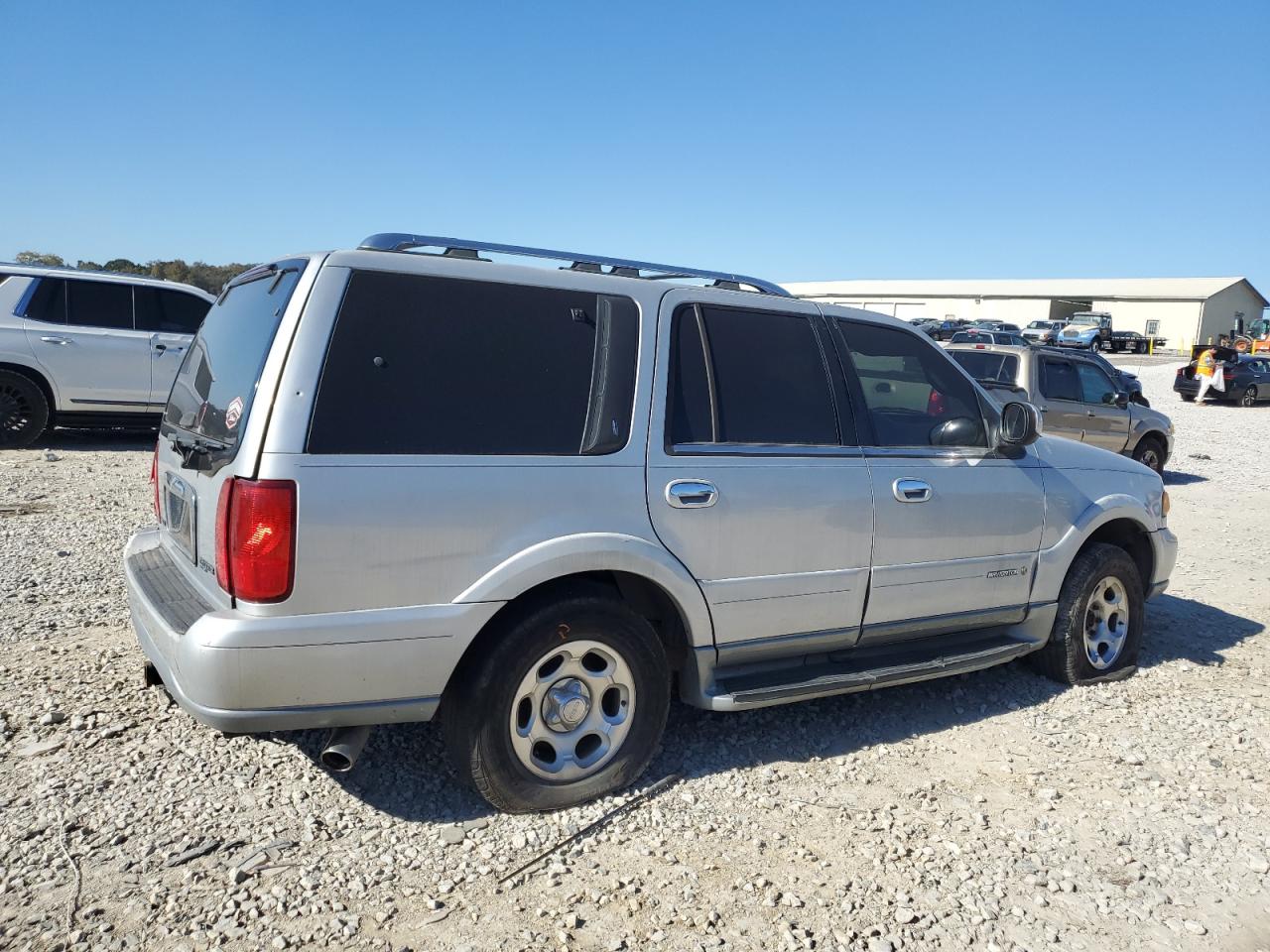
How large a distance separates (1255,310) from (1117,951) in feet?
301

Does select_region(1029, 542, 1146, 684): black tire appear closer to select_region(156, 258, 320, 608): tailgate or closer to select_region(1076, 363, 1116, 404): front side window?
select_region(156, 258, 320, 608): tailgate

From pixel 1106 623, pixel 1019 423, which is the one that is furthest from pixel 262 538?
pixel 1106 623

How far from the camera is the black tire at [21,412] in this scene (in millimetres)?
10750

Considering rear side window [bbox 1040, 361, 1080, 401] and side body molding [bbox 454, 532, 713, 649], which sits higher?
rear side window [bbox 1040, 361, 1080, 401]

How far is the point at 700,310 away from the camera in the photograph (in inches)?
155

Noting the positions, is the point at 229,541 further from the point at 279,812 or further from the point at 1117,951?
the point at 1117,951

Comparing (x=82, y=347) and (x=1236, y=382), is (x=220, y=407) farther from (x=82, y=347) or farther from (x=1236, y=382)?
(x=1236, y=382)

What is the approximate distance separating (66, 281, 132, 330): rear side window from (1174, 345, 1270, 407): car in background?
91.5ft

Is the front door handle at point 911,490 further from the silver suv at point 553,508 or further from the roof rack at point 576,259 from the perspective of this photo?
the roof rack at point 576,259

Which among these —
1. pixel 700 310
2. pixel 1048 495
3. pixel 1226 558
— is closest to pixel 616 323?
pixel 700 310

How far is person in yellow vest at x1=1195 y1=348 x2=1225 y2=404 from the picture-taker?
91.4ft

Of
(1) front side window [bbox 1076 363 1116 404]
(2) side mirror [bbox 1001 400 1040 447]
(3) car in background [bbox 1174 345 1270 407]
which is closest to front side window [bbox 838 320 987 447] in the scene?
(2) side mirror [bbox 1001 400 1040 447]

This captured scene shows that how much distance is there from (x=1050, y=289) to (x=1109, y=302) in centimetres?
526

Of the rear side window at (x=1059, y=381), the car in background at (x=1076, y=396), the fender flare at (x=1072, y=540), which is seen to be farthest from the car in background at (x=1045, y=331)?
the fender flare at (x=1072, y=540)
